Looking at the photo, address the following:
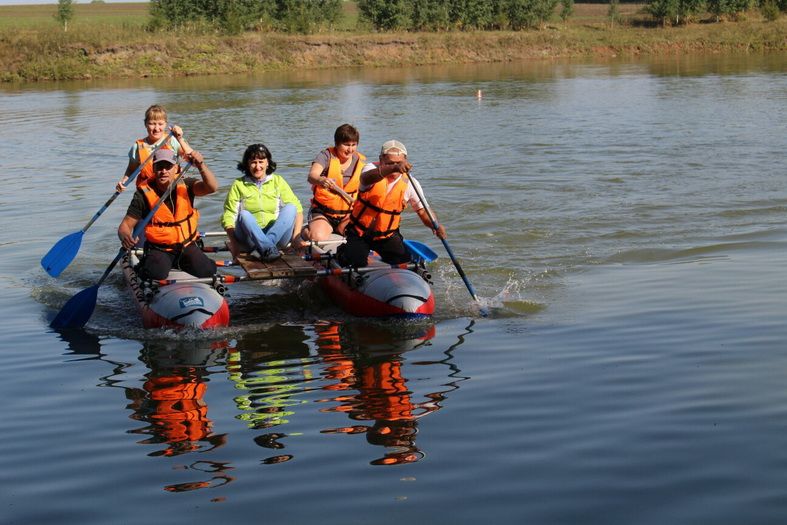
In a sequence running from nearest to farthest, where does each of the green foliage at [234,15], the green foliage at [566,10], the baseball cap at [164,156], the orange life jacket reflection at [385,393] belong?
the orange life jacket reflection at [385,393], the baseball cap at [164,156], the green foliage at [234,15], the green foliage at [566,10]

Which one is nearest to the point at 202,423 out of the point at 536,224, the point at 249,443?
the point at 249,443

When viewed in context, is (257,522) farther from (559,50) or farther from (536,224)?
(559,50)

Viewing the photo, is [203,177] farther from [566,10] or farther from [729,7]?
[566,10]

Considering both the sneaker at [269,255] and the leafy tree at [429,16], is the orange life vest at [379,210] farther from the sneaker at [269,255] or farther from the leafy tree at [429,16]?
the leafy tree at [429,16]

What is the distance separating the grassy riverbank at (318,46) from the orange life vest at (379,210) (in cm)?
3866

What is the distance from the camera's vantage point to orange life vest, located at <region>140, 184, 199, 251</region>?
873 cm

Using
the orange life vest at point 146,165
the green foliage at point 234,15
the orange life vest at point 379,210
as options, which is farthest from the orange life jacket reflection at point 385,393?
the green foliage at point 234,15

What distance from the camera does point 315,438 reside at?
578 centimetres

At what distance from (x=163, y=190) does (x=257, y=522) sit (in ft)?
15.1

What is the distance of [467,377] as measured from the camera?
6.94 meters

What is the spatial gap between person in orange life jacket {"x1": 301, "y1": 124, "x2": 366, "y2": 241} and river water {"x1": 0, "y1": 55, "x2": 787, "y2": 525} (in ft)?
2.63

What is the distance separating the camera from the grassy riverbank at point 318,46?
45.9 meters

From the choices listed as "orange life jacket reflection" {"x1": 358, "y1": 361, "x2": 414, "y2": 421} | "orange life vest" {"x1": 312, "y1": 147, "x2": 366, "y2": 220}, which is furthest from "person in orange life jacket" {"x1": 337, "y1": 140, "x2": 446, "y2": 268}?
"orange life jacket reflection" {"x1": 358, "y1": 361, "x2": 414, "y2": 421}

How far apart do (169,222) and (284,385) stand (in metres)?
2.49
